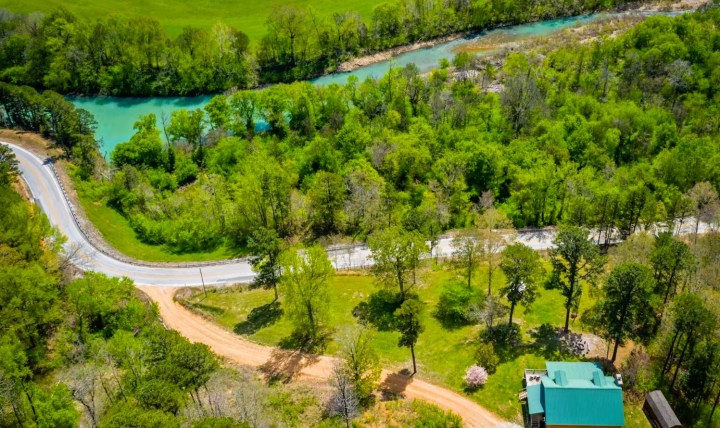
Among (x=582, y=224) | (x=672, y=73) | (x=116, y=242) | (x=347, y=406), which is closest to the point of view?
(x=347, y=406)

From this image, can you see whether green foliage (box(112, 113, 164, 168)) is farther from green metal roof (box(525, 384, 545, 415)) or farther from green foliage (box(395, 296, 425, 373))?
green metal roof (box(525, 384, 545, 415))

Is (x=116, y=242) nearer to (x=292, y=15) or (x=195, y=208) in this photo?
(x=195, y=208)

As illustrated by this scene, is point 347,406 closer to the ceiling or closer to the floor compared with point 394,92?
closer to the floor

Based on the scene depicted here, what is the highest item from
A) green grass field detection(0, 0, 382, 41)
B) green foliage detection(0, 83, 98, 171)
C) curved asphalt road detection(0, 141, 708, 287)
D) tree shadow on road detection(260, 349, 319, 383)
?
green grass field detection(0, 0, 382, 41)

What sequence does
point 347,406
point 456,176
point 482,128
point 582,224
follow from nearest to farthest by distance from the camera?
point 347,406
point 582,224
point 456,176
point 482,128

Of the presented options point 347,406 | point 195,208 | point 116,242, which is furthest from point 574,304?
point 116,242

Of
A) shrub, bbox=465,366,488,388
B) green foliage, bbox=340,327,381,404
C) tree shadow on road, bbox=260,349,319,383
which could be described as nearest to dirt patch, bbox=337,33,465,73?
tree shadow on road, bbox=260,349,319,383

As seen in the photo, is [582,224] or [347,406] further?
[582,224]
